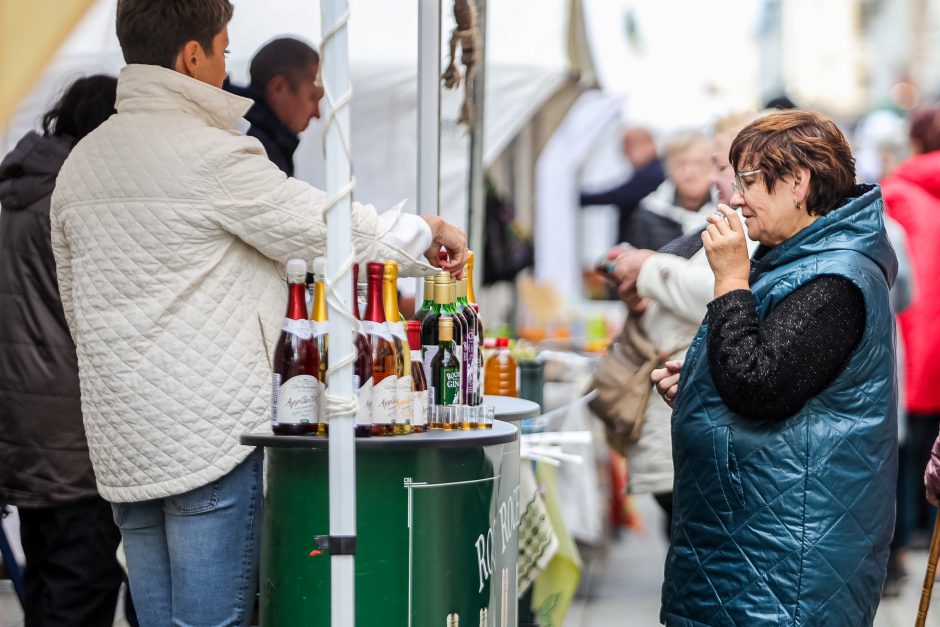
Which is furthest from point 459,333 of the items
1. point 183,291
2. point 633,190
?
point 633,190

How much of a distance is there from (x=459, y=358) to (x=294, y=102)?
4.43 ft

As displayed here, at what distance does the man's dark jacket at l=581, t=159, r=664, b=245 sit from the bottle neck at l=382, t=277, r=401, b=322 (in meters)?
5.72

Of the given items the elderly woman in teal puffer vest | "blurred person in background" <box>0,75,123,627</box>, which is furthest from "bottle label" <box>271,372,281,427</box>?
"blurred person in background" <box>0,75,123,627</box>

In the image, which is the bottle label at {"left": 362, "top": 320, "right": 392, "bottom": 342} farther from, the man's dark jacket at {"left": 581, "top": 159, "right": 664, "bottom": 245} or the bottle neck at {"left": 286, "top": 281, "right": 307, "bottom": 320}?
the man's dark jacket at {"left": 581, "top": 159, "right": 664, "bottom": 245}

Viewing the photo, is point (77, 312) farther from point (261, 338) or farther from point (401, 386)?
point (401, 386)

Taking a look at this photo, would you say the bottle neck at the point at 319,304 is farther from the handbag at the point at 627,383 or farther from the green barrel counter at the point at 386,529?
the handbag at the point at 627,383

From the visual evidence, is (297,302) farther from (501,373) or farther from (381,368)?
(501,373)

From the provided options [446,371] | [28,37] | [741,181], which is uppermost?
[28,37]

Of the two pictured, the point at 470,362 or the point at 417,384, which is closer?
the point at 417,384

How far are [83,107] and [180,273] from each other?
144cm

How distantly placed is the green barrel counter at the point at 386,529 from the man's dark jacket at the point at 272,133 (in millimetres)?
1307

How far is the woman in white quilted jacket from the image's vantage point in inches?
101

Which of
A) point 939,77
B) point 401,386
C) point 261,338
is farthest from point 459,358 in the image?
point 939,77

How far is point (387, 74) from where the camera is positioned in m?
4.99
